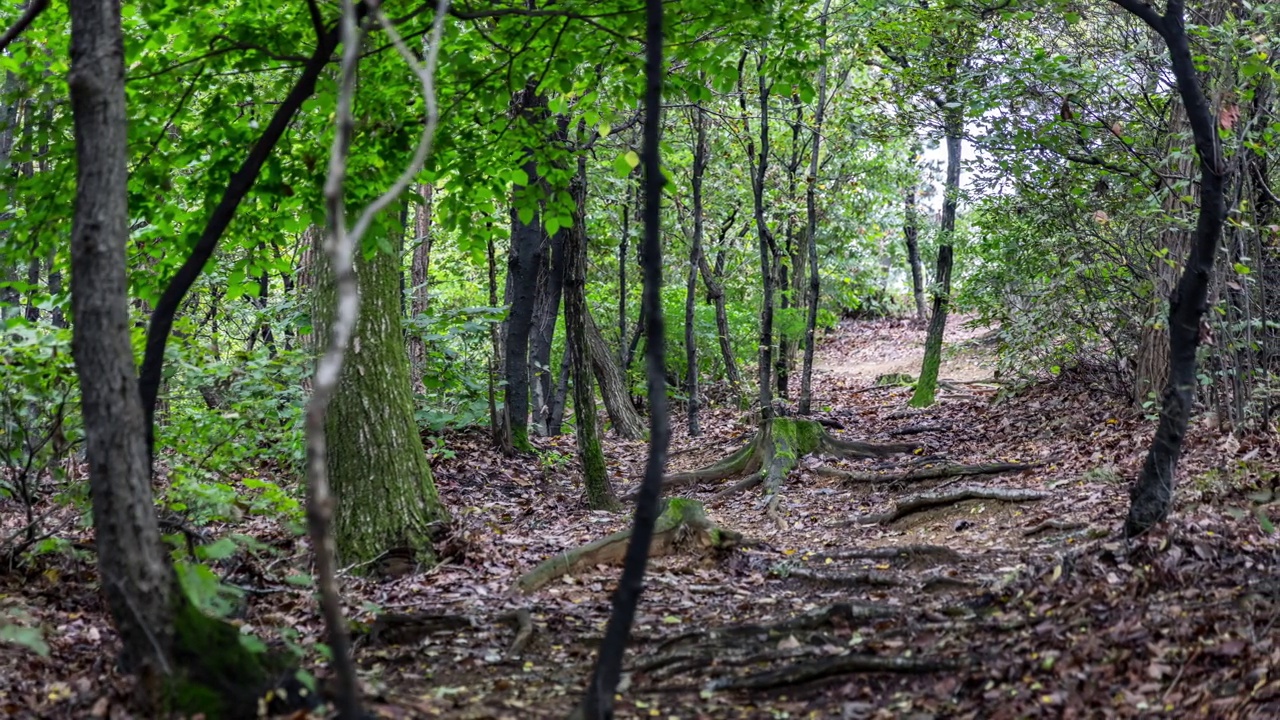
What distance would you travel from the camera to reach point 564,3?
560 centimetres

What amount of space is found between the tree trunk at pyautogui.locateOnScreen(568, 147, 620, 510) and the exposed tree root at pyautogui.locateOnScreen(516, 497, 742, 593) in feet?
6.25

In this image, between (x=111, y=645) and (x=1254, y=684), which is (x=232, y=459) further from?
(x=1254, y=684)

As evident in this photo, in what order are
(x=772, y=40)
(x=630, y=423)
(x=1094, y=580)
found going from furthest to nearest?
1. (x=630, y=423)
2. (x=772, y=40)
3. (x=1094, y=580)

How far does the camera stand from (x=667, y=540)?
738cm

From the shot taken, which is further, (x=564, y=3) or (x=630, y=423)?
(x=630, y=423)

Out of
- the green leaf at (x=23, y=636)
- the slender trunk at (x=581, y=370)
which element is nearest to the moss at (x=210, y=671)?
the green leaf at (x=23, y=636)

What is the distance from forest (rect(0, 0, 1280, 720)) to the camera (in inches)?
142

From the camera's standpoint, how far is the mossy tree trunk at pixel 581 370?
9.41 metres

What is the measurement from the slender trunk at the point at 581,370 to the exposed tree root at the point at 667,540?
1907 mm

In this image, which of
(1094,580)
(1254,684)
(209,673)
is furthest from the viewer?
(1094,580)

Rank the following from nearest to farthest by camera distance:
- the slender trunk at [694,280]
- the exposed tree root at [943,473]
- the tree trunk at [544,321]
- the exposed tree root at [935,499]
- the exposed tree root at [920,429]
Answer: the exposed tree root at [935,499]
the exposed tree root at [943,473]
the exposed tree root at [920,429]
the tree trunk at [544,321]
the slender trunk at [694,280]

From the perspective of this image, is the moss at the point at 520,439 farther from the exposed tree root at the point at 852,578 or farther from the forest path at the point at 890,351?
the forest path at the point at 890,351

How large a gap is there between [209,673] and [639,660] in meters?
2.40

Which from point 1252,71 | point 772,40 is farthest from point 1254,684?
point 772,40
